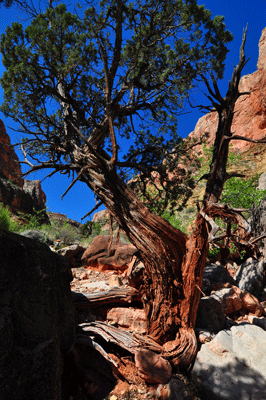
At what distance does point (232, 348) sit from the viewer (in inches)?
137

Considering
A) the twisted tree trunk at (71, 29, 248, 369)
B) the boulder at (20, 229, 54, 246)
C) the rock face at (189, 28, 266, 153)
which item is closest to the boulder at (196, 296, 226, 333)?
the twisted tree trunk at (71, 29, 248, 369)

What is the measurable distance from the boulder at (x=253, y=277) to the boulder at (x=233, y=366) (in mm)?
2070

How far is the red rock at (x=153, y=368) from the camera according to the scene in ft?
10.3

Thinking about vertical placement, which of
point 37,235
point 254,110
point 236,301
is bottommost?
→ point 236,301

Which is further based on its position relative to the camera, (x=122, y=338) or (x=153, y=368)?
(x=122, y=338)

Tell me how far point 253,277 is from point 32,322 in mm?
5149

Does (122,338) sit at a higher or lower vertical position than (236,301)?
lower

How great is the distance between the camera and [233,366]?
321 cm

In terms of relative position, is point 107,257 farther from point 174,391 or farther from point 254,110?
point 254,110

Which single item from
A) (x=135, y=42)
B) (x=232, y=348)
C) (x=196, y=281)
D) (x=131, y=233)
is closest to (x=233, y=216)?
(x=196, y=281)

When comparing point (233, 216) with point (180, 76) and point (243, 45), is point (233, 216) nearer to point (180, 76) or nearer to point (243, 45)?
point (243, 45)

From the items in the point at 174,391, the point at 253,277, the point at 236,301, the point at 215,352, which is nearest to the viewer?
the point at 174,391

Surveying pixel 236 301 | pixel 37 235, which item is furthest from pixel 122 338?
pixel 37 235

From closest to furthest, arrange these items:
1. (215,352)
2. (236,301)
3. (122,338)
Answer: (215,352)
(122,338)
(236,301)
